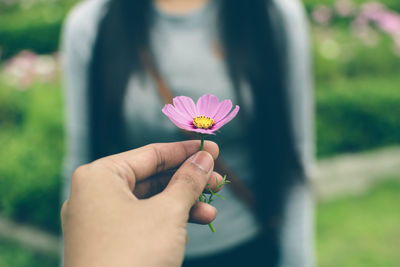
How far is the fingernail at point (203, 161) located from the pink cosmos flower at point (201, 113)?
0.04 metres

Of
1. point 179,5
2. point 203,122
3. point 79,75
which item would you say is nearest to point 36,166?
point 79,75

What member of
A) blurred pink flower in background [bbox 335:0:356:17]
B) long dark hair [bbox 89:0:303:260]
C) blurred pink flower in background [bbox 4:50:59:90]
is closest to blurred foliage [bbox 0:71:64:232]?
blurred pink flower in background [bbox 4:50:59:90]

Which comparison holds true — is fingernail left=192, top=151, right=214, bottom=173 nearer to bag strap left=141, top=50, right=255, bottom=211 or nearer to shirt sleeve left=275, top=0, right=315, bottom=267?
bag strap left=141, top=50, right=255, bottom=211

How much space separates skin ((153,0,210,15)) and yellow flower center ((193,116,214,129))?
94 cm

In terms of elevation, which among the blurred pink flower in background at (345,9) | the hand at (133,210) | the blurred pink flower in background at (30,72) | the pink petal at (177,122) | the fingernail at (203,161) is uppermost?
the blurred pink flower in background at (345,9)

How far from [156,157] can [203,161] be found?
0.06 metres

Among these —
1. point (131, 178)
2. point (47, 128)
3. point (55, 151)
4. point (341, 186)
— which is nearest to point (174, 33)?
point (131, 178)

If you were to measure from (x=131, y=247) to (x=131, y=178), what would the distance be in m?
0.09

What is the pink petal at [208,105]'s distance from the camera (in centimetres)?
36

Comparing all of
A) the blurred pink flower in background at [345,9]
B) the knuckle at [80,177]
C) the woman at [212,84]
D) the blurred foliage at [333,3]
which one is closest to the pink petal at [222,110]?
the knuckle at [80,177]

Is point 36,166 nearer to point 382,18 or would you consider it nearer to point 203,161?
point 203,161

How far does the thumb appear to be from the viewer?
1.26 feet

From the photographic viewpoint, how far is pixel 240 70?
3.60 ft

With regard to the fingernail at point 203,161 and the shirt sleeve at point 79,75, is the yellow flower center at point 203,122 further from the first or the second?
the shirt sleeve at point 79,75
